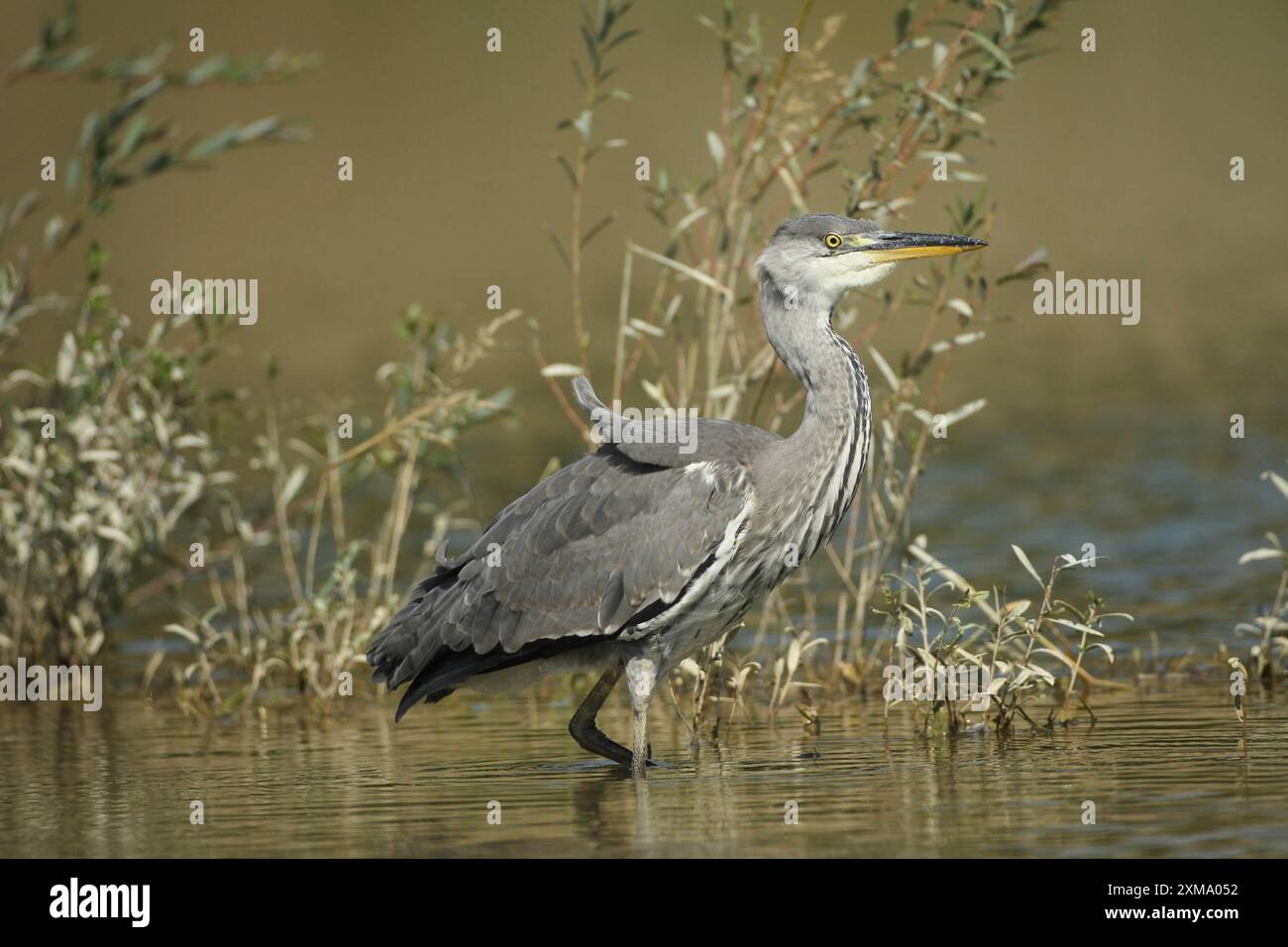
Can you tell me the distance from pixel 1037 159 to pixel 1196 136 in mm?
4371

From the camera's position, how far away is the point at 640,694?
31.1 ft

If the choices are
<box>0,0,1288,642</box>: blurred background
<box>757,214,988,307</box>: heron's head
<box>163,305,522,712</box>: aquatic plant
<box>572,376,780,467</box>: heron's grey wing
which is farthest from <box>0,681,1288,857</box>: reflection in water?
<box>0,0,1288,642</box>: blurred background

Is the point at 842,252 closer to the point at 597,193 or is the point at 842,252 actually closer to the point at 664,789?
the point at 664,789

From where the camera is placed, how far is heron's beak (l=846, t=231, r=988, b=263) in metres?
9.73

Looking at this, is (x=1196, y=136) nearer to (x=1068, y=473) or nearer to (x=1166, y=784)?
(x=1068, y=473)

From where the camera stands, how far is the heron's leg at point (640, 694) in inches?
369

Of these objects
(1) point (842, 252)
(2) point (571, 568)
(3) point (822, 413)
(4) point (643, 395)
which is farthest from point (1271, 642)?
(4) point (643, 395)

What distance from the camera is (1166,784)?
27.3ft

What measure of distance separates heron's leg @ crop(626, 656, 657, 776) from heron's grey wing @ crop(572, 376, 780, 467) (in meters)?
0.95

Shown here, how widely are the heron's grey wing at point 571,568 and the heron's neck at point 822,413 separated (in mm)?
328

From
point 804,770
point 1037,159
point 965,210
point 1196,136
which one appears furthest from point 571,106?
point 804,770

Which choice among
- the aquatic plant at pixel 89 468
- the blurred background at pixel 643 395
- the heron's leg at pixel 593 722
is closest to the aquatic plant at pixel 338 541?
the blurred background at pixel 643 395

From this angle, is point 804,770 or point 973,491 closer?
point 804,770

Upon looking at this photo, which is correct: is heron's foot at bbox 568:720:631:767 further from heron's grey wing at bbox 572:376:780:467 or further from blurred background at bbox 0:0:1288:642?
blurred background at bbox 0:0:1288:642
